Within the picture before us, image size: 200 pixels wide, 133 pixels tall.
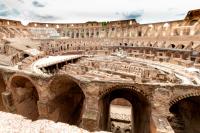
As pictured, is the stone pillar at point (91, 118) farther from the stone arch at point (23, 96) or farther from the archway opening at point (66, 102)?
the stone arch at point (23, 96)

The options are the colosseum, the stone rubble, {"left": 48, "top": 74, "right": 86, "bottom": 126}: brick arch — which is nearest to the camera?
the stone rubble

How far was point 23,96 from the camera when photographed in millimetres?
14938

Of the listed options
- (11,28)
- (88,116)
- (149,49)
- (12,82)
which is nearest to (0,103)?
(12,82)

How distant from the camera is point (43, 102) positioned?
485 inches

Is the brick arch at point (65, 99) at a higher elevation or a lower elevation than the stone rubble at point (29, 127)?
lower

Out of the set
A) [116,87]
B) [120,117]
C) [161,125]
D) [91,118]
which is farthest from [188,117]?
[91,118]

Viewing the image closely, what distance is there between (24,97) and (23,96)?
0.74 feet

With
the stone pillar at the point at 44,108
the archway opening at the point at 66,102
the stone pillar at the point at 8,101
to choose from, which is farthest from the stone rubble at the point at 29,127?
the stone pillar at the point at 8,101

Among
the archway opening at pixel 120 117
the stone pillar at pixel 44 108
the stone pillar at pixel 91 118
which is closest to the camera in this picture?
the stone pillar at pixel 91 118

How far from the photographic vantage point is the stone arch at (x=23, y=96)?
1410cm

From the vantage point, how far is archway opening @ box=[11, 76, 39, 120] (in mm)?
14195

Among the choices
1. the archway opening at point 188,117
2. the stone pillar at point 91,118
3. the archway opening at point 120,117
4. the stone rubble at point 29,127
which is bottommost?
the archway opening at point 120,117

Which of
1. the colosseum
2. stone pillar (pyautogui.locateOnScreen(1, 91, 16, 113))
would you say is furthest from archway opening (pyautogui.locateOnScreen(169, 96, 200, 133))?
stone pillar (pyautogui.locateOnScreen(1, 91, 16, 113))

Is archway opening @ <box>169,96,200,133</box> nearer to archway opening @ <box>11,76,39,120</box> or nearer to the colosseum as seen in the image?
the colosseum
